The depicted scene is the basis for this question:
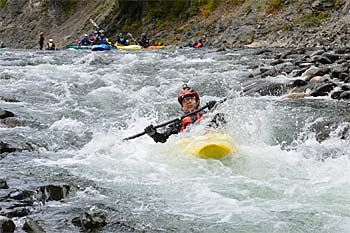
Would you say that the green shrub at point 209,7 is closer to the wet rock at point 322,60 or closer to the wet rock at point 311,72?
the wet rock at point 322,60

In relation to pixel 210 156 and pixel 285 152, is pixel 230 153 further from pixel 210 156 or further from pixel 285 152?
pixel 285 152

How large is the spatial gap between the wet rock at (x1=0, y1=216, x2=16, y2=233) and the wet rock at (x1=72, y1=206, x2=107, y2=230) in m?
0.61

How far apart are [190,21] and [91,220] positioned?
29.6 meters

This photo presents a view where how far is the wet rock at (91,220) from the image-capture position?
4855 millimetres

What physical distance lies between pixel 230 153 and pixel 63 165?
2300 mm

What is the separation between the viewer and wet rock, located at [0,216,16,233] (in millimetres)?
4426

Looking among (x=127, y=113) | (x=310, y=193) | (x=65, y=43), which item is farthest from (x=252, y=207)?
A: (x=65, y=43)

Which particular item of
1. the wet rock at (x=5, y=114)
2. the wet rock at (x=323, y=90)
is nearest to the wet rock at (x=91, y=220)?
the wet rock at (x=5, y=114)

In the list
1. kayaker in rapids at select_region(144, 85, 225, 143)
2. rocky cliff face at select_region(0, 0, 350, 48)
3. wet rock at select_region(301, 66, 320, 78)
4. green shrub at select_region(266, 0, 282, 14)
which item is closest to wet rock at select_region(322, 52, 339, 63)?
wet rock at select_region(301, 66, 320, 78)

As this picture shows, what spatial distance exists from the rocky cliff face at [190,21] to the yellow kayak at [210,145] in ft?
44.8

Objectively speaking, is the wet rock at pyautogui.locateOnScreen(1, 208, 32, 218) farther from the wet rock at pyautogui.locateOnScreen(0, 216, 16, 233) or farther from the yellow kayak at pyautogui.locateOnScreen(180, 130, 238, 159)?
the yellow kayak at pyautogui.locateOnScreen(180, 130, 238, 159)

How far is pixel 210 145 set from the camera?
23.5 ft

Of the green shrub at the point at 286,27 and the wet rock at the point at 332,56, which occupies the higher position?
the green shrub at the point at 286,27

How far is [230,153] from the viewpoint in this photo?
7.20 meters
